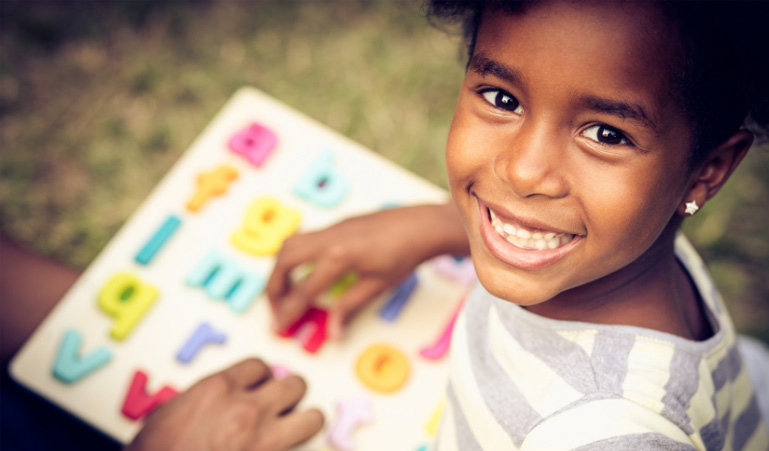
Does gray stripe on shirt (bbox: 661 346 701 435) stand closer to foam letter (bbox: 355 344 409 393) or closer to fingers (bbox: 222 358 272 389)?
foam letter (bbox: 355 344 409 393)

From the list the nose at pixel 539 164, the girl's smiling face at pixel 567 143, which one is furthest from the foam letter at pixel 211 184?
the nose at pixel 539 164

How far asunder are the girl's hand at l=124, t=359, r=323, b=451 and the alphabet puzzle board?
7cm

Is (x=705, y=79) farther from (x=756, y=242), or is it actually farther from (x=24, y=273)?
(x=756, y=242)

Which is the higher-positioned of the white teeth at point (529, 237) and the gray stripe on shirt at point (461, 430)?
the white teeth at point (529, 237)

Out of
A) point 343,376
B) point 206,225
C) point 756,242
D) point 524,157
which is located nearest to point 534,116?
point 524,157

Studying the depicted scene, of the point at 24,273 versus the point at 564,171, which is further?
the point at 24,273

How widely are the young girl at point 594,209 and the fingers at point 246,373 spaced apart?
0.27 meters

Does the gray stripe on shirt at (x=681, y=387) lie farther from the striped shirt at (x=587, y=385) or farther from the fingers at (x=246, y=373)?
the fingers at (x=246, y=373)

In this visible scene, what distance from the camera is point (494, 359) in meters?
0.78

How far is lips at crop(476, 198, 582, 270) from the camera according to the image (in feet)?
2.11

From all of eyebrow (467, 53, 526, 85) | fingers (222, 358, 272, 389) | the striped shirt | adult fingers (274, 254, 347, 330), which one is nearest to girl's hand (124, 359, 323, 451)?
fingers (222, 358, 272, 389)

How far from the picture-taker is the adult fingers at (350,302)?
3.27ft

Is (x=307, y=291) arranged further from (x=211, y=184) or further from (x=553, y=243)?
(x=553, y=243)

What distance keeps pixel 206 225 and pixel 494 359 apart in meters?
0.57
